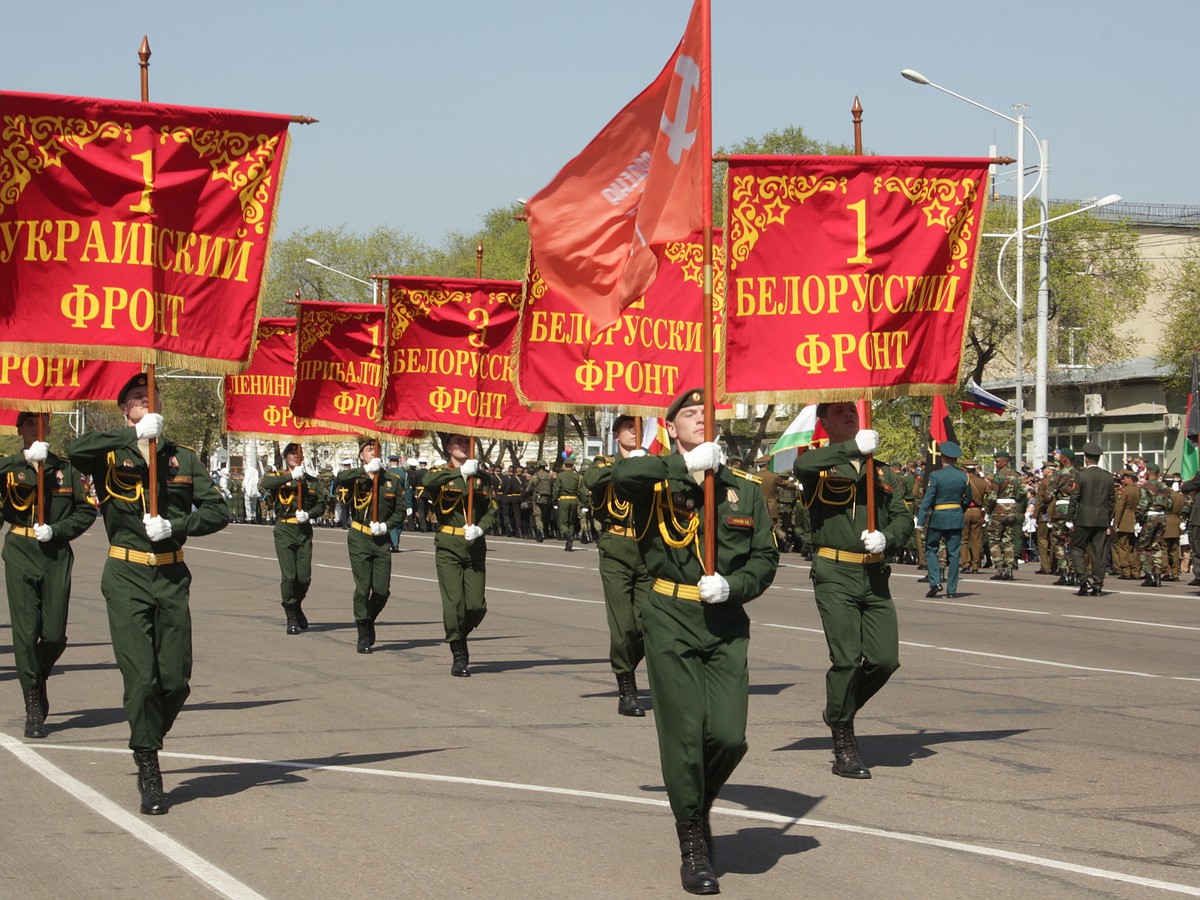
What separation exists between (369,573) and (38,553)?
187 inches

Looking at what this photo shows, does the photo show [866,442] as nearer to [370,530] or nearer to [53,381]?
[53,381]

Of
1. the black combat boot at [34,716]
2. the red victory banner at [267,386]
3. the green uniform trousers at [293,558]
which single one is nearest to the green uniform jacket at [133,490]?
the black combat boot at [34,716]

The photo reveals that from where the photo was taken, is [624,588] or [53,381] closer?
[624,588]

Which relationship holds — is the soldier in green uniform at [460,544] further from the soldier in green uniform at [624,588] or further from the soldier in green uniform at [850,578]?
the soldier in green uniform at [850,578]

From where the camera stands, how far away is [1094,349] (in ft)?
185

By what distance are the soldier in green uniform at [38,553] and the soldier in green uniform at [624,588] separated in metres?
3.58

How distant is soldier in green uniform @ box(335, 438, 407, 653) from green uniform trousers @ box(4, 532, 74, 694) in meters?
4.30

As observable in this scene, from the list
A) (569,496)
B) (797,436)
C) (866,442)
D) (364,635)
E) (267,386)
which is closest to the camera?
(866,442)

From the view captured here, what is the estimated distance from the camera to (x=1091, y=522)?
902 inches

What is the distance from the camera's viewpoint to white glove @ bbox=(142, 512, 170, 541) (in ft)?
27.5

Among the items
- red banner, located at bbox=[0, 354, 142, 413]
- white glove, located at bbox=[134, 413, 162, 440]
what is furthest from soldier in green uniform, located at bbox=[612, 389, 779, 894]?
red banner, located at bbox=[0, 354, 142, 413]

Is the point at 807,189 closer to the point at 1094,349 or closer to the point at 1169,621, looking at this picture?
the point at 1169,621

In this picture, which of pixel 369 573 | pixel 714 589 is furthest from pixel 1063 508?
pixel 714 589

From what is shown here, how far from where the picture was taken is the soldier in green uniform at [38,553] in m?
11.1
